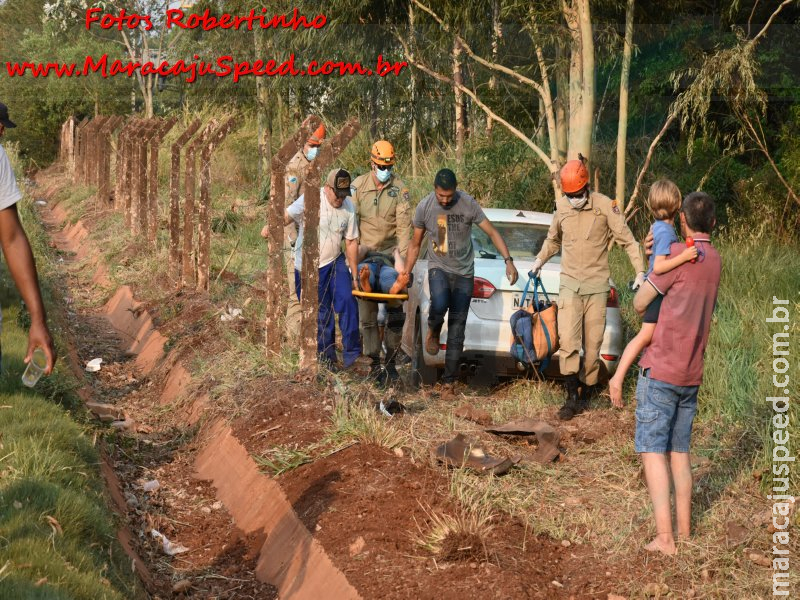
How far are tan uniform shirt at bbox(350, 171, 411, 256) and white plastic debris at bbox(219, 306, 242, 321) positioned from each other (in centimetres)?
234

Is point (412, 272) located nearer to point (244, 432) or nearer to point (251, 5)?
point (244, 432)

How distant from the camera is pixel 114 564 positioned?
5445mm

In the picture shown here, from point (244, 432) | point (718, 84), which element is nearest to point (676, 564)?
point (244, 432)

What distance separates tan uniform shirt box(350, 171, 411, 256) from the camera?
379 inches

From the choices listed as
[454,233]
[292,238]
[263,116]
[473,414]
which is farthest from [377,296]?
[263,116]

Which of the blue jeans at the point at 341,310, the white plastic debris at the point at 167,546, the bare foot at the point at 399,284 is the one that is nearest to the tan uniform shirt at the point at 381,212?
the blue jeans at the point at 341,310

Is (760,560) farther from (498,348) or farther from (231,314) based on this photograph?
(231,314)

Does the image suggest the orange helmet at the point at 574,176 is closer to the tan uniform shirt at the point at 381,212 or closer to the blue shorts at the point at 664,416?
the tan uniform shirt at the point at 381,212

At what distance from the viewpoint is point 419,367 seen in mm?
9703

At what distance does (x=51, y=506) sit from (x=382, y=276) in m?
4.33

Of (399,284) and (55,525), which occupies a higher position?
(399,284)

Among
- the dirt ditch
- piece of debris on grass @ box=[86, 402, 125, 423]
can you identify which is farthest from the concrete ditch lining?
piece of debris on grass @ box=[86, 402, 125, 423]

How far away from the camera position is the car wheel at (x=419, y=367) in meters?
9.63

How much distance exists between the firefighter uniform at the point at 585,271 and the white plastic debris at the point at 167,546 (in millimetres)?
3295
